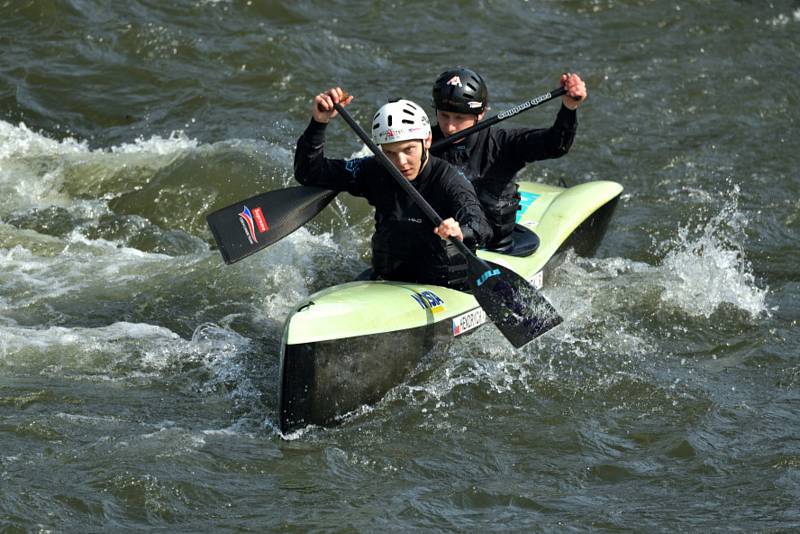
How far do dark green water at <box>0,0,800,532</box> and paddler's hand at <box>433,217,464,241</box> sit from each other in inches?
33.0

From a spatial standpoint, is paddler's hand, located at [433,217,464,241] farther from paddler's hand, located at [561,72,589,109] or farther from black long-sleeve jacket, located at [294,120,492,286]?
paddler's hand, located at [561,72,589,109]

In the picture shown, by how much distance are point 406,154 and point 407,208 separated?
32 centimetres

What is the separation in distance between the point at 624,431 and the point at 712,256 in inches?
106

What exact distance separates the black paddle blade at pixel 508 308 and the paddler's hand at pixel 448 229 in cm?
35

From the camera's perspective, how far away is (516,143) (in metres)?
7.53

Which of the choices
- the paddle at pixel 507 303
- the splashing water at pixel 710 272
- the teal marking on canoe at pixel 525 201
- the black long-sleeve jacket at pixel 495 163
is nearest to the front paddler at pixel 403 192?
the paddle at pixel 507 303

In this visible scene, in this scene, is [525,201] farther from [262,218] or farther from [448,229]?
[448,229]

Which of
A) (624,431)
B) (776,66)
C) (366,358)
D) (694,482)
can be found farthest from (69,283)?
(776,66)

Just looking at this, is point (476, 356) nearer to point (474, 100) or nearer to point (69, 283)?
point (474, 100)

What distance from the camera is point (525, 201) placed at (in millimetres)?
8539

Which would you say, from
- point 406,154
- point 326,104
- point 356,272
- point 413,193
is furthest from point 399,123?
point 356,272

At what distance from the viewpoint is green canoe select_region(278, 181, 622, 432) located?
5.71 meters

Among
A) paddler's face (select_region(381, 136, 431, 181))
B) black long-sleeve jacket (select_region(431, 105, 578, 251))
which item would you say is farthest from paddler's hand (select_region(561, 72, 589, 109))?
paddler's face (select_region(381, 136, 431, 181))

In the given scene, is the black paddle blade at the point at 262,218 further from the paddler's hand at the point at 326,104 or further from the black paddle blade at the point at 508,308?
the black paddle blade at the point at 508,308
